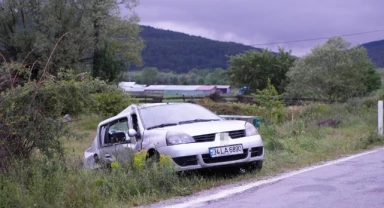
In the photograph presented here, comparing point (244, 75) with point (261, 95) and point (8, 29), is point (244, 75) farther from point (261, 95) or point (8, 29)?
point (261, 95)

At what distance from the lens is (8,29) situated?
46531mm

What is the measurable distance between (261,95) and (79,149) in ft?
23.2

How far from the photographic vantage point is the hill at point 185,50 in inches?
3716

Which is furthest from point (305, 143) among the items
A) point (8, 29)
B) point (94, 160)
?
point (8, 29)

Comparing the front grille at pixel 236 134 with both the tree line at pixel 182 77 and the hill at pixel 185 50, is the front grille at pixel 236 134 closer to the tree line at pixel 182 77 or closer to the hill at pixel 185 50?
the tree line at pixel 182 77

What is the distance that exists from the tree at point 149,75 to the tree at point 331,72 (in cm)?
2136

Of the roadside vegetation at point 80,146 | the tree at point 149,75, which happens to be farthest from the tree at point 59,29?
the tree at point 149,75

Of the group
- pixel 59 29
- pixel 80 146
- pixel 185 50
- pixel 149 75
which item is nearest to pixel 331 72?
pixel 149 75

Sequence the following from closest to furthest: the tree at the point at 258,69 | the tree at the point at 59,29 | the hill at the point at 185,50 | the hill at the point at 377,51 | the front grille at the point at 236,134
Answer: the front grille at the point at 236,134 → the tree at the point at 59,29 → the tree at the point at 258,69 → the hill at the point at 185,50 → the hill at the point at 377,51

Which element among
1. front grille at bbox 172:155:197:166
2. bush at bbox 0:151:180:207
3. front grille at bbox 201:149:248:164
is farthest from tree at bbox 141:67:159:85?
bush at bbox 0:151:180:207

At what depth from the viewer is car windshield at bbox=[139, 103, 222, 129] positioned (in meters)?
9.55

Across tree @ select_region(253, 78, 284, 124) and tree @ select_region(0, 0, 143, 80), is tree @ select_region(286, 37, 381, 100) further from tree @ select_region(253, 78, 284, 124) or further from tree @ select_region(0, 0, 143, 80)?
tree @ select_region(253, 78, 284, 124)

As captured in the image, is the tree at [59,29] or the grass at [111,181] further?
the tree at [59,29]

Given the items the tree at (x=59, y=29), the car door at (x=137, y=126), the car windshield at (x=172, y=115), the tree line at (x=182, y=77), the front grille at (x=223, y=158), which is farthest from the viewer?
the tree line at (x=182, y=77)
